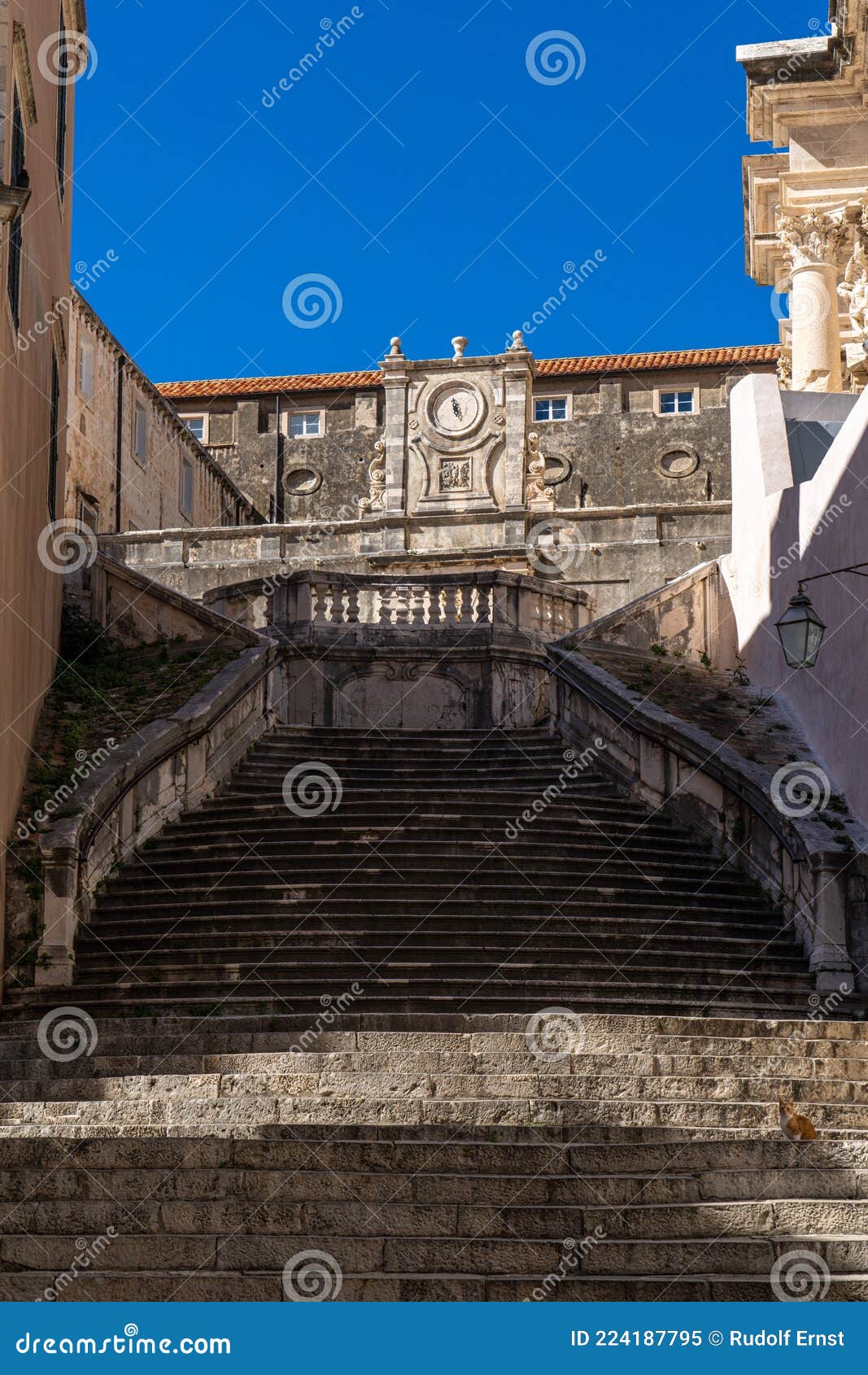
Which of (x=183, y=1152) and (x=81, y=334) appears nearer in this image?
(x=183, y=1152)

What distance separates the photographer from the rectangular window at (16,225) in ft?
51.5

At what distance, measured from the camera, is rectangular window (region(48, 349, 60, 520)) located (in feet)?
64.8

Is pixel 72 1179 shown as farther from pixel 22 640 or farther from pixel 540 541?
pixel 540 541

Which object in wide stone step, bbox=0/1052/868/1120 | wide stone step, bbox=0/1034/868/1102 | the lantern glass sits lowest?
wide stone step, bbox=0/1052/868/1120

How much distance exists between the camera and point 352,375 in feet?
→ 167

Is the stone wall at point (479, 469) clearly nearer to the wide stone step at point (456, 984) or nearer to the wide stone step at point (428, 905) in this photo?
the wide stone step at point (428, 905)

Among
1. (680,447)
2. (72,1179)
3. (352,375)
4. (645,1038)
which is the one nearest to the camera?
(72,1179)

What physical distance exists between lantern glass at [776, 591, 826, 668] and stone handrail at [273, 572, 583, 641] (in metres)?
8.42

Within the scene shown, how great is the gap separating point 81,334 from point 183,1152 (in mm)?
28299

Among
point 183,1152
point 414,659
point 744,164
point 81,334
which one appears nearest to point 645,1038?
point 183,1152

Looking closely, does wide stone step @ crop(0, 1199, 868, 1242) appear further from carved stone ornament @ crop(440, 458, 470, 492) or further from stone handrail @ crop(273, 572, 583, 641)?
carved stone ornament @ crop(440, 458, 470, 492)

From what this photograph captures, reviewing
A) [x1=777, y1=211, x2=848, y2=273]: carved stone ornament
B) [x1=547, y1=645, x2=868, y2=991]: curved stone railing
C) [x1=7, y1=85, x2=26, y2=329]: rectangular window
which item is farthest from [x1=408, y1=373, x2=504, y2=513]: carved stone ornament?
[x1=7, y1=85, x2=26, y2=329]: rectangular window

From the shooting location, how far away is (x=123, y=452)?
38.0 meters

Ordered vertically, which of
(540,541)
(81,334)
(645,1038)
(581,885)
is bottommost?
(645,1038)
